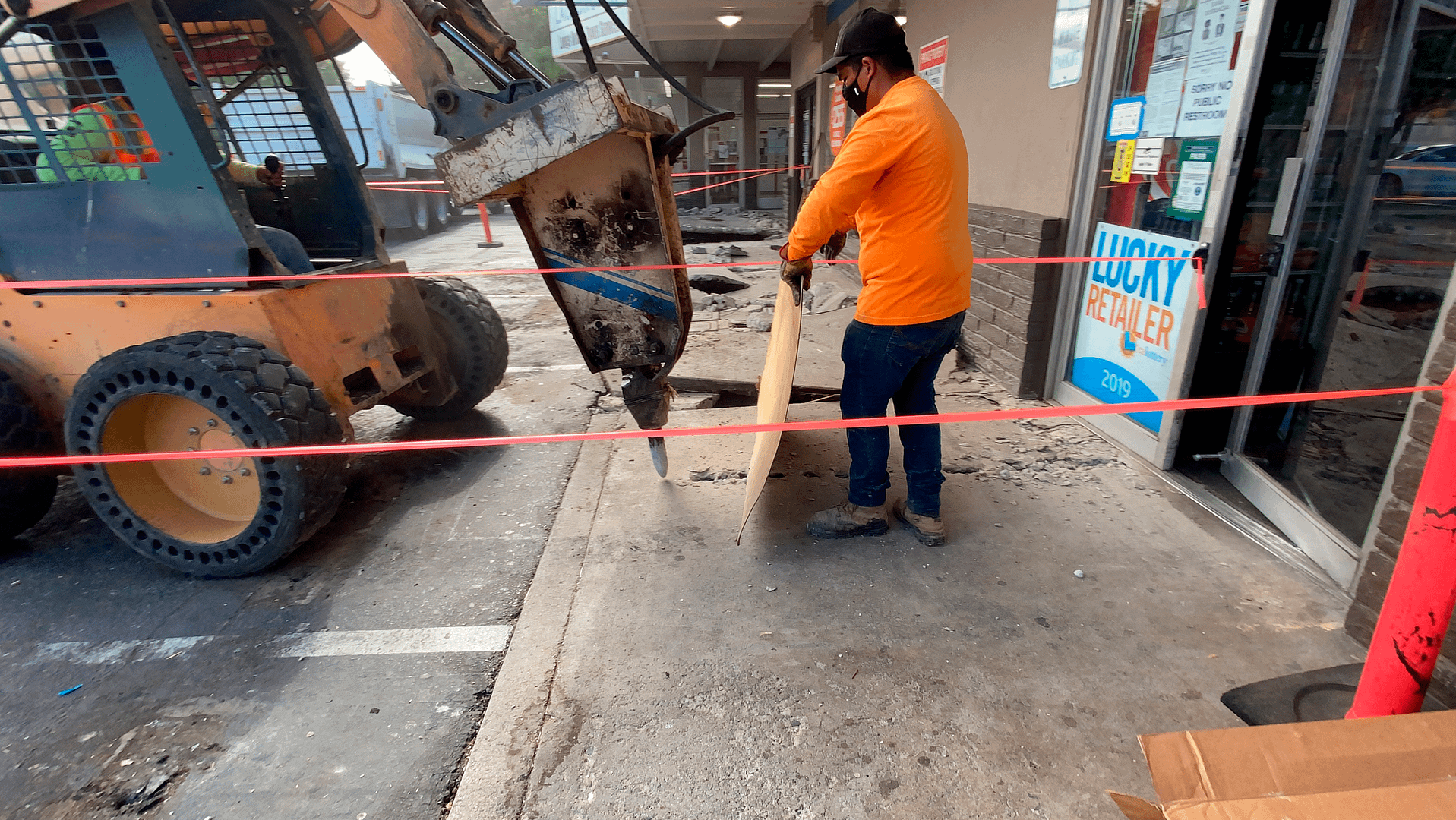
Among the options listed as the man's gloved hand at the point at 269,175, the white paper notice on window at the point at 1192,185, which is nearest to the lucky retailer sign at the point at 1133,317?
the white paper notice on window at the point at 1192,185

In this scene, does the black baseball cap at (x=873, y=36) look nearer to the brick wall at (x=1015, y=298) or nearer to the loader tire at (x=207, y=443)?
the brick wall at (x=1015, y=298)

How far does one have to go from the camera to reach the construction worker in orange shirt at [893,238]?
249 centimetres

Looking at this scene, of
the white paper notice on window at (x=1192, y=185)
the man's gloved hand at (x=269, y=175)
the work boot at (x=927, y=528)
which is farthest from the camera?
the man's gloved hand at (x=269, y=175)

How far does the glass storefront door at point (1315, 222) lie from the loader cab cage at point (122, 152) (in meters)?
4.44

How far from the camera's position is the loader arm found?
8.02 ft

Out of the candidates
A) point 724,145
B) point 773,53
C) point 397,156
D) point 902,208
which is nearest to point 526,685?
point 902,208

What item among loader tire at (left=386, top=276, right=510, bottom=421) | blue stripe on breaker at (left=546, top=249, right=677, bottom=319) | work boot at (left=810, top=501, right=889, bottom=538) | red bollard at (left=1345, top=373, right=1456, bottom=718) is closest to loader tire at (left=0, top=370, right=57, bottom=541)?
loader tire at (left=386, top=276, right=510, bottom=421)

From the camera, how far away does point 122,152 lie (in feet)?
9.73

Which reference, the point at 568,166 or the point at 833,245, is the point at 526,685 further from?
the point at 833,245

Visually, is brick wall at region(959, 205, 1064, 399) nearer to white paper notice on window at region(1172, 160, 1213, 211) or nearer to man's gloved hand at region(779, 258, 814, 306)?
white paper notice on window at region(1172, 160, 1213, 211)

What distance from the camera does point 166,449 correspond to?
3.20 metres

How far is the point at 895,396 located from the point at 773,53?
14095 mm

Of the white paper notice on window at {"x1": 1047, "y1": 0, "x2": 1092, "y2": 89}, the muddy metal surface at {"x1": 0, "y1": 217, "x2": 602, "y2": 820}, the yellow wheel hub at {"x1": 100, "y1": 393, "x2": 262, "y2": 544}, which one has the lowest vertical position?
the muddy metal surface at {"x1": 0, "y1": 217, "x2": 602, "y2": 820}

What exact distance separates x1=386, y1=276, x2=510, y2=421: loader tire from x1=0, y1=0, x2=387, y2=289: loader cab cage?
4.40ft
